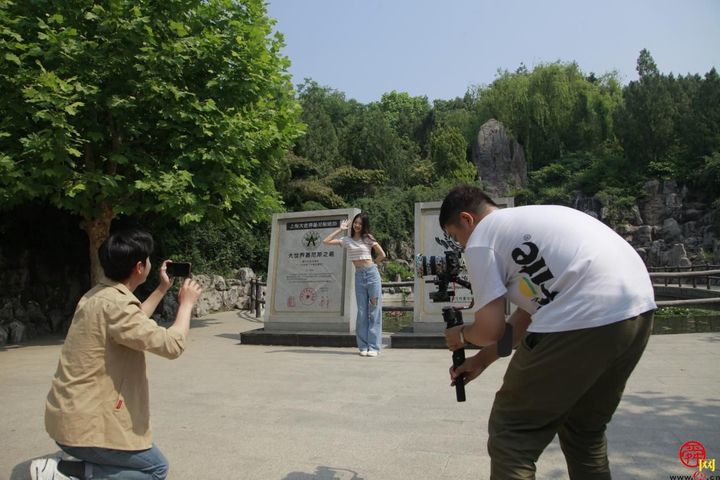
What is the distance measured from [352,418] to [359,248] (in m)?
3.41

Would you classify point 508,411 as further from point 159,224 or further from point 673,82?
point 673,82

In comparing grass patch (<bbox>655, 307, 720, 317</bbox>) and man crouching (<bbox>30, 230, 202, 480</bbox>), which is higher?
man crouching (<bbox>30, 230, 202, 480</bbox>)

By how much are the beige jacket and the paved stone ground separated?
104 cm

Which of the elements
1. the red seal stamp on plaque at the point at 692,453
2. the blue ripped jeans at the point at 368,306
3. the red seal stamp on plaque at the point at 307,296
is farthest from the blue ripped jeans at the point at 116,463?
the red seal stamp on plaque at the point at 307,296

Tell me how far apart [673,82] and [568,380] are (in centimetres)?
4763

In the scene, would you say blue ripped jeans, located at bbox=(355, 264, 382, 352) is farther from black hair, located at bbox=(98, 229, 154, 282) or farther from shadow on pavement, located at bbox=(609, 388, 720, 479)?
black hair, located at bbox=(98, 229, 154, 282)

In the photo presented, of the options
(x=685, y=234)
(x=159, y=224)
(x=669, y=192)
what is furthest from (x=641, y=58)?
(x=159, y=224)

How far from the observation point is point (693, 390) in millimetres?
4934

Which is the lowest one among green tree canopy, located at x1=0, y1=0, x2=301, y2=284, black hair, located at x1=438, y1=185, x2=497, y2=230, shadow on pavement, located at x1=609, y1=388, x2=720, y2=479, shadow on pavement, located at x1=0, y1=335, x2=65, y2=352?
shadow on pavement, located at x1=0, y1=335, x2=65, y2=352

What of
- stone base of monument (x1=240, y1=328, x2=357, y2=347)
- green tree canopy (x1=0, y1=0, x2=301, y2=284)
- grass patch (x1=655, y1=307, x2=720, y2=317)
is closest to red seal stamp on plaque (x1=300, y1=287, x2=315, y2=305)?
stone base of monument (x1=240, y1=328, x2=357, y2=347)

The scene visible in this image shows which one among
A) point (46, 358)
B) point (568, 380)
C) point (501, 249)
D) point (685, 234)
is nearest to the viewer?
point (568, 380)

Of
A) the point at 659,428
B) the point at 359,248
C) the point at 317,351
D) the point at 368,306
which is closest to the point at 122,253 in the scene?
the point at 659,428

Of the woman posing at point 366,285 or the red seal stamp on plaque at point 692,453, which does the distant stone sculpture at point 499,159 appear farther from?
the red seal stamp on plaque at point 692,453

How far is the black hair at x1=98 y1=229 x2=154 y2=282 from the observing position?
2695mm
